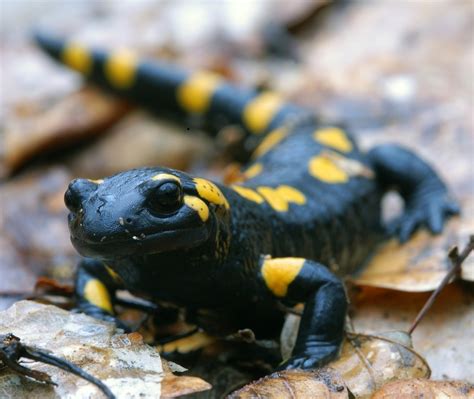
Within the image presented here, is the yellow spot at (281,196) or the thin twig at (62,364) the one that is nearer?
the thin twig at (62,364)

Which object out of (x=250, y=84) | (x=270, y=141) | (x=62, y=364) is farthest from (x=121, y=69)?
(x=62, y=364)

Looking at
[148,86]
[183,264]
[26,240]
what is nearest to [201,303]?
[183,264]

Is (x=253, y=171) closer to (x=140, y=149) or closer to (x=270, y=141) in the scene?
(x=270, y=141)

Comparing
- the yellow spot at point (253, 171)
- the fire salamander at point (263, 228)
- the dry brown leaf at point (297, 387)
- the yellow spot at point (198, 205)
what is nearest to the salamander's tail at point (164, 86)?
the fire salamander at point (263, 228)

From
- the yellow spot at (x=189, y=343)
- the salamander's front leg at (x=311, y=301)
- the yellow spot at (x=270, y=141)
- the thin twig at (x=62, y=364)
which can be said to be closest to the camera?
the thin twig at (x=62, y=364)

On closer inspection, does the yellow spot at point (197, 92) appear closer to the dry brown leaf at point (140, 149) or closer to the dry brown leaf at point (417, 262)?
the dry brown leaf at point (140, 149)
